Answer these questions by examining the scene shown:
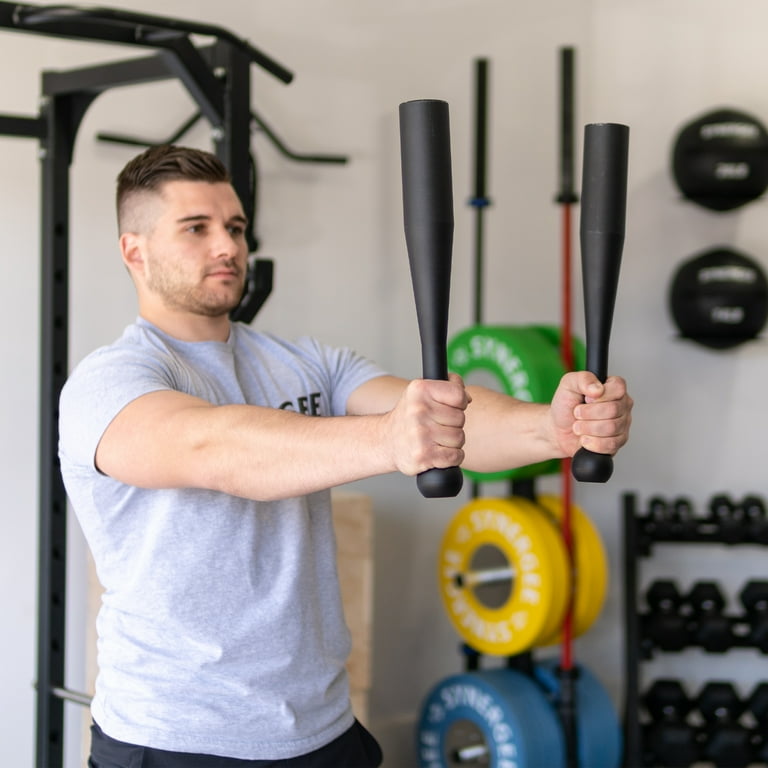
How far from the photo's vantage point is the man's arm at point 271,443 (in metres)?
0.95

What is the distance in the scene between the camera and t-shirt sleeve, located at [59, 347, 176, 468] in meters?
1.39

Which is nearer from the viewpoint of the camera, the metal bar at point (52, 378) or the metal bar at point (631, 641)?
the metal bar at point (52, 378)

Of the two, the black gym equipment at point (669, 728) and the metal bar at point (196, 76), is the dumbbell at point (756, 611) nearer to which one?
the black gym equipment at point (669, 728)

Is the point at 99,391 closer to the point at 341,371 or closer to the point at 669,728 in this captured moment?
the point at 341,371

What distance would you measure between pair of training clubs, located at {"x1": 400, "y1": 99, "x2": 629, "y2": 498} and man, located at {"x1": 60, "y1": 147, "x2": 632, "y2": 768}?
221 mm

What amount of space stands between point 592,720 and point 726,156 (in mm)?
1718

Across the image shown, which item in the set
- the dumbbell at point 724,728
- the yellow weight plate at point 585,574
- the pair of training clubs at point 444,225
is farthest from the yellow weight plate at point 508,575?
the pair of training clubs at point 444,225

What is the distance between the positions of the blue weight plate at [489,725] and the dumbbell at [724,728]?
0.47 m

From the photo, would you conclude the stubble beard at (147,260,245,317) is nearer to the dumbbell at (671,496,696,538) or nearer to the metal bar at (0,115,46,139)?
the metal bar at (0,115,46,139)

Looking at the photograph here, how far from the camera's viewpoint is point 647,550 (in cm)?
338

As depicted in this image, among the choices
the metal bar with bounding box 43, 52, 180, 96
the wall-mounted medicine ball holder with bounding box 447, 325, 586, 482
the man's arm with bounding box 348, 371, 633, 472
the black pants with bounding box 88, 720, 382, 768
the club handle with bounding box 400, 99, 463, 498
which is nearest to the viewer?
the club handle with bounding box 400, 99, 463, 498

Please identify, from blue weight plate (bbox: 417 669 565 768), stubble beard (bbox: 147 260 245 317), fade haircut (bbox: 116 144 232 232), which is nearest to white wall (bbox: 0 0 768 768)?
blue weight plate (bbox: 417 669 565 768)

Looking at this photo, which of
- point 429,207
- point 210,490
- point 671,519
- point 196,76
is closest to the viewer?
point 429,207

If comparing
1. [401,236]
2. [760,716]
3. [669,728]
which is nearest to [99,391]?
[401,236]
